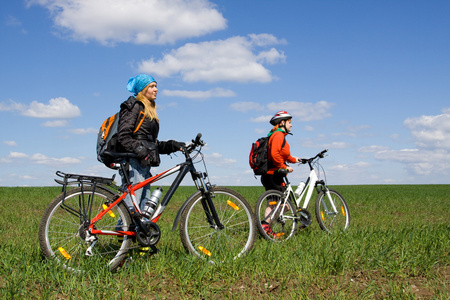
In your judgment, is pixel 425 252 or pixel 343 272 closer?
pixel 343 272

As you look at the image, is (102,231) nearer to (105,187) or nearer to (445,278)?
(105,187)

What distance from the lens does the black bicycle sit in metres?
4.78

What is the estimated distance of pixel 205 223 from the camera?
5.48 m

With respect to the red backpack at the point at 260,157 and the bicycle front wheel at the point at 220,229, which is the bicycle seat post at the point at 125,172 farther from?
the red backpack at the point at 260,157

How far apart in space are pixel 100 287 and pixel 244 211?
6.87ft

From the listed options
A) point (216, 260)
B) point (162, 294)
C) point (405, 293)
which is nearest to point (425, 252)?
point (405, 293)

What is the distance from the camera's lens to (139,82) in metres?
5.57

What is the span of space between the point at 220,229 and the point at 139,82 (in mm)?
2251

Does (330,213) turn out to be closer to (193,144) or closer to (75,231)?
(193,144)

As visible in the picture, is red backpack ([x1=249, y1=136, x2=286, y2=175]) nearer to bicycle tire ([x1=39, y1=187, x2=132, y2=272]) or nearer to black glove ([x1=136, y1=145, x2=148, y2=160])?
black glove ([x1=136, y1=145, x2=148, y2=160])

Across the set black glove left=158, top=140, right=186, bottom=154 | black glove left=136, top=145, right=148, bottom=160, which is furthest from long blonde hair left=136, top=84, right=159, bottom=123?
black glove left=136, top=145, right=148, bottom=160

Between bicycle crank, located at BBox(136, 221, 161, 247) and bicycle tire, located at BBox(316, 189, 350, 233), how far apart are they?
3.69 meters

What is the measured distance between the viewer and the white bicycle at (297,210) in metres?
7.01

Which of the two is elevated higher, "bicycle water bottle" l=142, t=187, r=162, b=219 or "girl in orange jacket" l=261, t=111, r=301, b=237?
"girl in orange jacket" l=261, t=111, r=301, b=237
